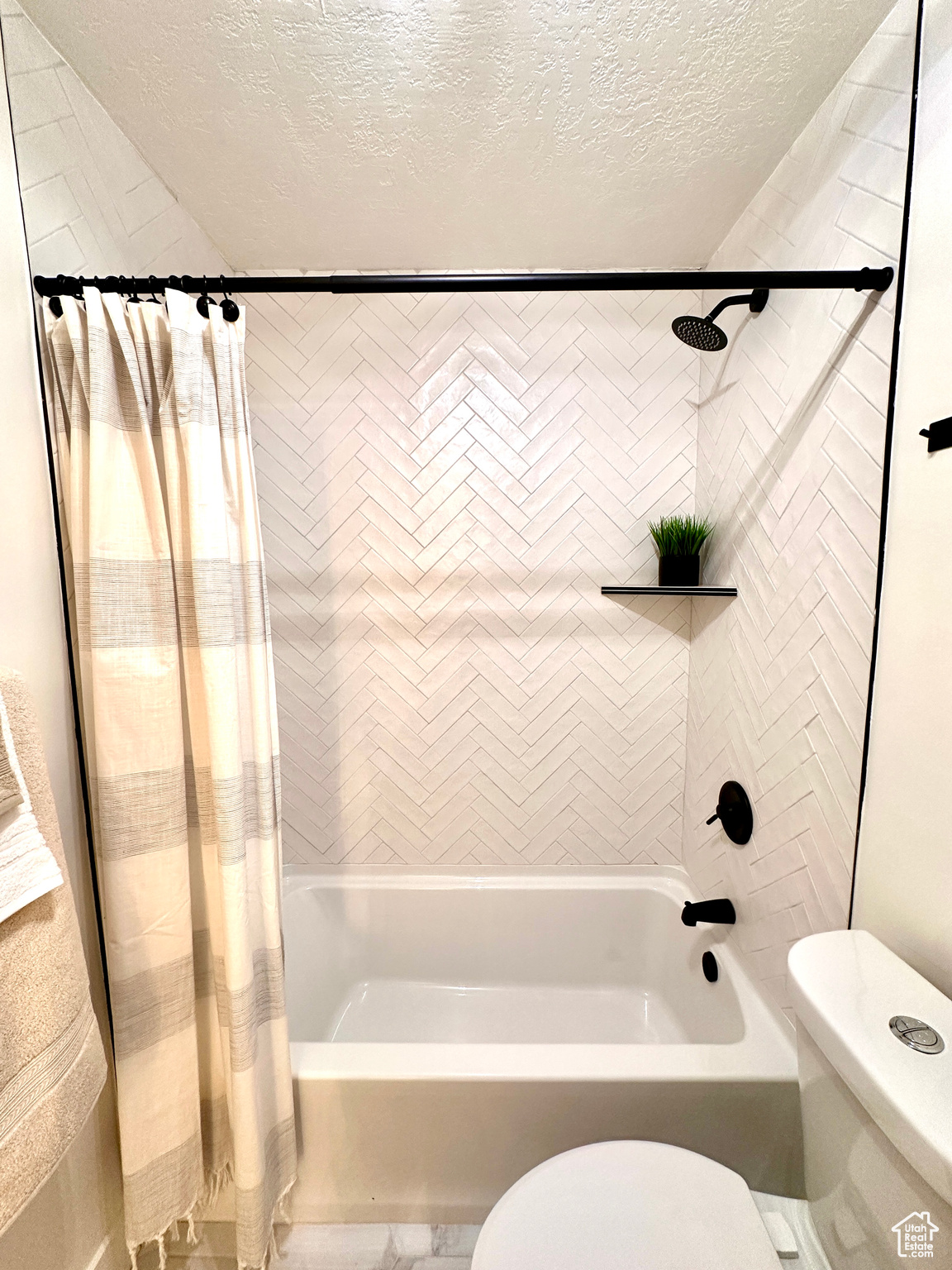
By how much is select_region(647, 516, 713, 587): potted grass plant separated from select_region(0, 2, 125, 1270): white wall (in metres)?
1.53

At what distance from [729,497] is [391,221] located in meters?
1.22

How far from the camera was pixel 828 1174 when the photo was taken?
0.81 meters

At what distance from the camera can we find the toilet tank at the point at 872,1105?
2.01ft

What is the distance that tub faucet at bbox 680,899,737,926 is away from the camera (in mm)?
1567

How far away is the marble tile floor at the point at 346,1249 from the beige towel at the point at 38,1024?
858mm

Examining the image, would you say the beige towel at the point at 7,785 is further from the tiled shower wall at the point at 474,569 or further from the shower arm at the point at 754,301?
the shower arm at the point at 754,301

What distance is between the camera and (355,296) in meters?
1.86

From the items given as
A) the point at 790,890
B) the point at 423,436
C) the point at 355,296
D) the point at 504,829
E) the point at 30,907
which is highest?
the point at 355,296

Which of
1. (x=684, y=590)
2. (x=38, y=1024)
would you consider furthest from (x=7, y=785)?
(x=684, y=590)

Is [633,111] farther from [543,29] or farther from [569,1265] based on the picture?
[569,1265]

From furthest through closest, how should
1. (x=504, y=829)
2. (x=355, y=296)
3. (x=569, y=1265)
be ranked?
1. (x=504, y=829)
2. (x=355, y=296)
3. (x=569, y=1265)

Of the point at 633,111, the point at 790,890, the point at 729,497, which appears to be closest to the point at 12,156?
the point at 633,111

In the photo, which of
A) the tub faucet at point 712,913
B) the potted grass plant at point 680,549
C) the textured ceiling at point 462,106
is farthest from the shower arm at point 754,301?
the tub faucet at point 712,913

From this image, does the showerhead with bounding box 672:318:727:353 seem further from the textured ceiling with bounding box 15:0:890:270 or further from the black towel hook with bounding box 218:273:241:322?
the black towel hook with bounding box 218:273:241:322
